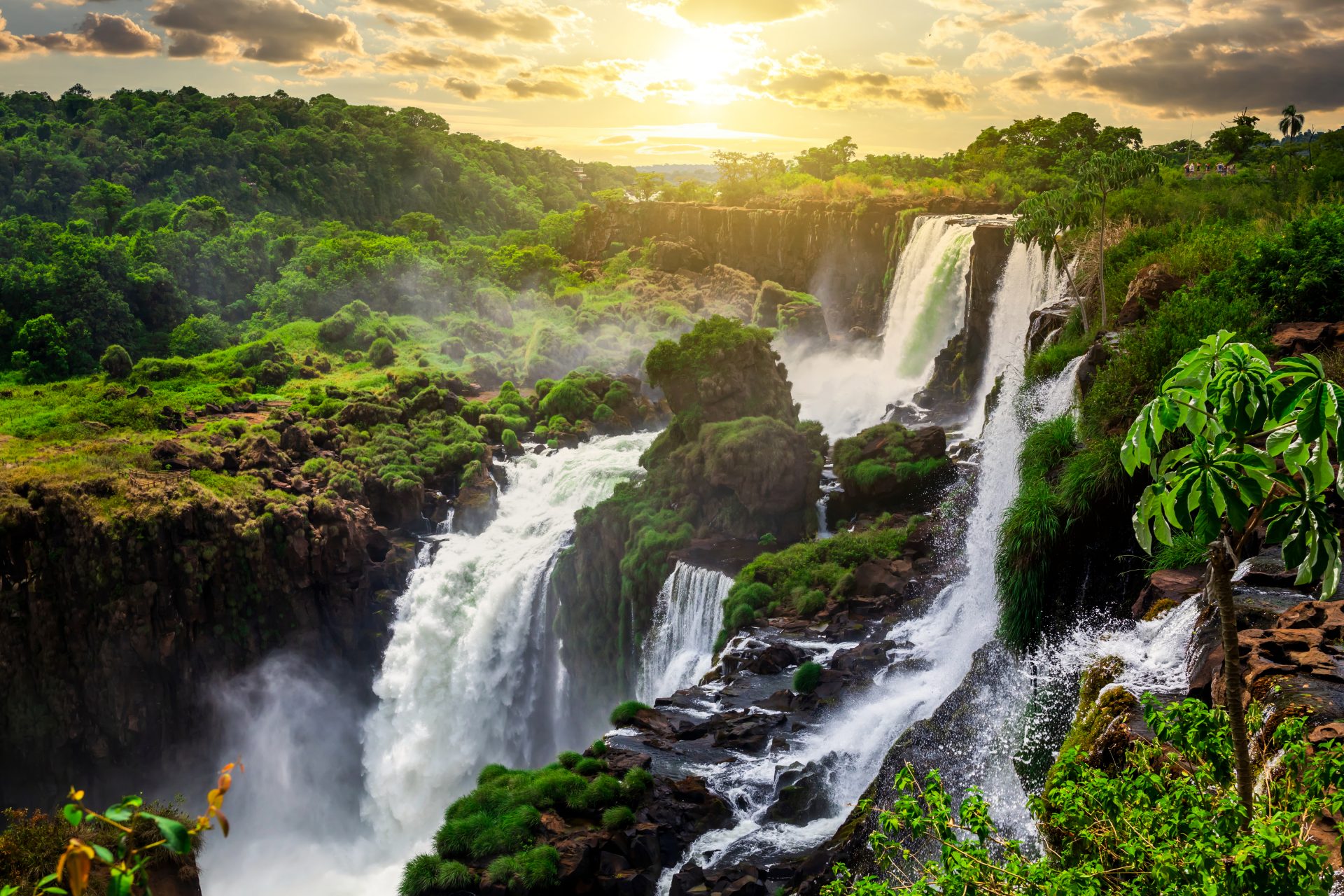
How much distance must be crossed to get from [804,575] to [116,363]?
3333 cm

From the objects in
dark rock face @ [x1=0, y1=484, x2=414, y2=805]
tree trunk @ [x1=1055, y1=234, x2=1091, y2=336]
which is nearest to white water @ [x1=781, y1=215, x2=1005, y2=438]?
tree trunk @ [x1=1055, y1=234, x2=1091, y2=336]

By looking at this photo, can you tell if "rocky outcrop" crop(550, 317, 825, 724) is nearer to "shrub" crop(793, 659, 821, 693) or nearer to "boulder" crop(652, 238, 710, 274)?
"shrub" crop(793, 659, 821, 693)

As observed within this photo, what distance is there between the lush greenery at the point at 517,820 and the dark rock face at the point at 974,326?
71.1 ft

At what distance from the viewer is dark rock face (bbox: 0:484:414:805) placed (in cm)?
2633

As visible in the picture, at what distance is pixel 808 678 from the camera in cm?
1831

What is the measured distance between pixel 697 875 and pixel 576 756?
3.67m

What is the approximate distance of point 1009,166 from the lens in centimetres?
4931

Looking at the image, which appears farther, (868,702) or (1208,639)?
(868,702)

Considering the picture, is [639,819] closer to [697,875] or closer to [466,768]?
[697,875]

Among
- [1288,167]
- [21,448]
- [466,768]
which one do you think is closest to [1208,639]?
[466,768]

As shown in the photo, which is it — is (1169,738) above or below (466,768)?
above

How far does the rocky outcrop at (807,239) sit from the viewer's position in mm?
45031

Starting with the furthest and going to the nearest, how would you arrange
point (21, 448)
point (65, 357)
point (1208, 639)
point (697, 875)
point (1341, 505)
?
point (65, 357) → point (21, 448) → point (697, 875) → point (1341, 505) → point (1208, 639)

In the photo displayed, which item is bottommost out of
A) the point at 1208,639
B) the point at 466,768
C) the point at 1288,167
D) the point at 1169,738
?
the point at 466,768
